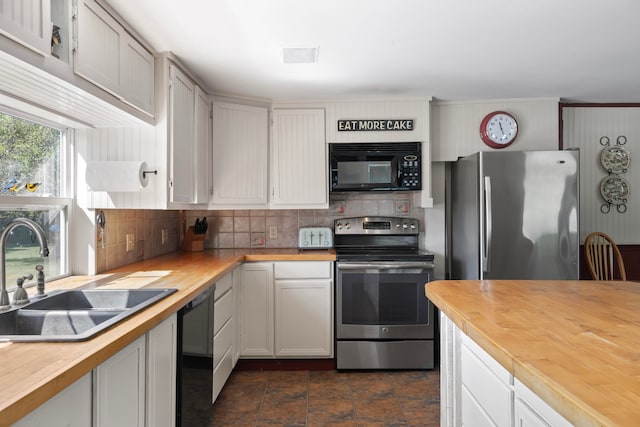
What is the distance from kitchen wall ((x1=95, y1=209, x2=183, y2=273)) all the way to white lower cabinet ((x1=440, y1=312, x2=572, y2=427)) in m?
1.86

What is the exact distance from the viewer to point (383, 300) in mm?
3146

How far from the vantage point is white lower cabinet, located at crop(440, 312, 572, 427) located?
1.00 meters

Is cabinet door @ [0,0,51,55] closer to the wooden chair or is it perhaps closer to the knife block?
the knife block

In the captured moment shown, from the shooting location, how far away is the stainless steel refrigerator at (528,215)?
118 inches

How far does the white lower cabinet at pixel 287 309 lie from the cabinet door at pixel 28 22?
208 cm

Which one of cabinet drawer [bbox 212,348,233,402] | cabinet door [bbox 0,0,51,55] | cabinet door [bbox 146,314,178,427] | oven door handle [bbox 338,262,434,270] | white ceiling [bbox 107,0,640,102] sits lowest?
cabinet drawer [bbox 212,348,233,402]

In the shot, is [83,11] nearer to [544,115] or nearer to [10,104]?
[10,104]

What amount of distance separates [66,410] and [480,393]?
3.95 ft

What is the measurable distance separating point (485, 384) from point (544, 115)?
287cm

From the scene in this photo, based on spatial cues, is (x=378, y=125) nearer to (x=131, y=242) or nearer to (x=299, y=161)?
(x=299, y=161)

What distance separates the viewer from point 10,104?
171 cm

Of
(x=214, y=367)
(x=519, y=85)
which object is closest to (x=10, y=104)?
(x=214, y=367)

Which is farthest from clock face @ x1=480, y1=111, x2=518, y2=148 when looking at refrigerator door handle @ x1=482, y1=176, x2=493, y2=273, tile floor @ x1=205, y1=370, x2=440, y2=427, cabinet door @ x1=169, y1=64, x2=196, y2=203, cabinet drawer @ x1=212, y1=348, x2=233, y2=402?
cabinet drawer @ x1=212, y1=348, x2=233, y2=402

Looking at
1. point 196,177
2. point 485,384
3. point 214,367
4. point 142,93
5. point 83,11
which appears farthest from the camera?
point 196,177
